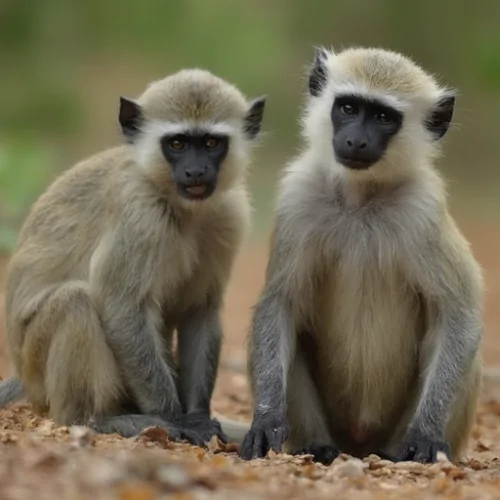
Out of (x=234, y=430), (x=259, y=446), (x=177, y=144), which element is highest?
(x=177, y=144)

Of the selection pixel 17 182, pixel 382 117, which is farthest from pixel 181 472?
pixel 17 182

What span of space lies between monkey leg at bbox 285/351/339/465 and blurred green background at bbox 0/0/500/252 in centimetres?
1545

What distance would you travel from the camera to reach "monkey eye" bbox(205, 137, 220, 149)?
31.2 ft

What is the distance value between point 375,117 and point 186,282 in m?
1.99

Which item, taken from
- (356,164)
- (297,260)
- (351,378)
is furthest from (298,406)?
(356,164)

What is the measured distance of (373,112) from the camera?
29.0 feet

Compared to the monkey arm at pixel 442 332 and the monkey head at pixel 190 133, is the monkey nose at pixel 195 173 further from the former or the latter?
the monkey arm at pixel 442 332

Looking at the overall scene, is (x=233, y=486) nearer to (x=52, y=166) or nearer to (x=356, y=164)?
(x=356, y=164)

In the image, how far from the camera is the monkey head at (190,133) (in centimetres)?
929

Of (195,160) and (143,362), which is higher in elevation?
(195,160)

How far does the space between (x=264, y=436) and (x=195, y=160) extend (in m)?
2.15

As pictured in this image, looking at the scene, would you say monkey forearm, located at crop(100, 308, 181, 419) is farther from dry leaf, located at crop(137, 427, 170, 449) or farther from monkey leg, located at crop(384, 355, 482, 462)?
monkey leg, located at crop(384, 355, 482, 462)

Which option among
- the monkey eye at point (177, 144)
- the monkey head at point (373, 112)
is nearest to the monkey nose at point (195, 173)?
the monkey eye at point (177, 144)

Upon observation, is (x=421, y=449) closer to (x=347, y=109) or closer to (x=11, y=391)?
(x=347, y=109)
